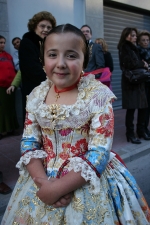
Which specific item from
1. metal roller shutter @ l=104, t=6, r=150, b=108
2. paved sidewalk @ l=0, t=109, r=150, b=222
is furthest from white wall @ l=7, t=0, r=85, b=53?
paved sidewalk @ l=0, t=109, r=150, b=222

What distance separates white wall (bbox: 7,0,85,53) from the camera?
5457 mm

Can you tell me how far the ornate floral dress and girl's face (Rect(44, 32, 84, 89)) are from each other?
134mm

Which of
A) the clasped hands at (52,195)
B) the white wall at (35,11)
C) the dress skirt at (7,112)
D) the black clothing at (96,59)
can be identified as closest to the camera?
the clasped hands at (52,195)

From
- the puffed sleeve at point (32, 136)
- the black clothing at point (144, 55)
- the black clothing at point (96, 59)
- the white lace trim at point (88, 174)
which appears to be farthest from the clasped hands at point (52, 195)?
the black clothing at point (144, 55)

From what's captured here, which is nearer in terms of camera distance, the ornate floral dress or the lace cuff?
the ornate floral dress

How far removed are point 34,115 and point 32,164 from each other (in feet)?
0.94

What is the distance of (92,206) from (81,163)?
0.72 ft

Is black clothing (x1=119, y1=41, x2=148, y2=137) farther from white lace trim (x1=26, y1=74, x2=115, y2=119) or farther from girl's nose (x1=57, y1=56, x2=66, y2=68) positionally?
girl's nose (x1=57, y1=56, x2=66, y2=68)

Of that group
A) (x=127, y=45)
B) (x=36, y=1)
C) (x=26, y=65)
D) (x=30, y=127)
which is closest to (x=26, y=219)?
(x=30, y=127)

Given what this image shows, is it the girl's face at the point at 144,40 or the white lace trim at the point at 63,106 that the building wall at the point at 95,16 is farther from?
the white lace trim at the point at 63,106

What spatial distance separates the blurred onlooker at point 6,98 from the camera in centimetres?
473

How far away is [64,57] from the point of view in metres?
1.31

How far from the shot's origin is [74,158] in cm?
132

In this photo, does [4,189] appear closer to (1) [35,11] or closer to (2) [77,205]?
(2) [77,205]
